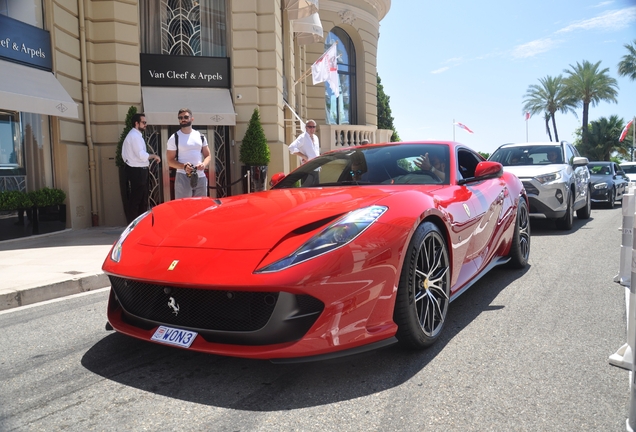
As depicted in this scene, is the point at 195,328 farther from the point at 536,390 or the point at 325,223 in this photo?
the point at 536,390

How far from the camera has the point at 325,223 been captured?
112 inches

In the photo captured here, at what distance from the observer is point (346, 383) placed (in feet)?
8.79

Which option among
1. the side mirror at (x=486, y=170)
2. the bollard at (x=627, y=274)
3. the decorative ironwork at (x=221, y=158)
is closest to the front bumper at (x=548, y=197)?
the bollard at (x=627, y=274)

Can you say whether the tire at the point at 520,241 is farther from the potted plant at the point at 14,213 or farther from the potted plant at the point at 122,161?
the potted plant at the point at 122,161

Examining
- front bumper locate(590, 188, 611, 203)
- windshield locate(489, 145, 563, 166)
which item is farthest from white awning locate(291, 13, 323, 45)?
front bumper locate(590, 188, 611, 203)

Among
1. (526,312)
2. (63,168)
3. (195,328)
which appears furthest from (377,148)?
(63,168)

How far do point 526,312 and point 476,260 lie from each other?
1.66ft

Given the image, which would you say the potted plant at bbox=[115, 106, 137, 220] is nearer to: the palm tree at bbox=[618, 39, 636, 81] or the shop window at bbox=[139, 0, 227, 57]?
the shop window at bbox=[139, 0, 227, 57]

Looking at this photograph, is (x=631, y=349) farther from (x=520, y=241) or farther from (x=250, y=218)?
(x=520, y=241)

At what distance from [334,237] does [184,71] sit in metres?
10.6

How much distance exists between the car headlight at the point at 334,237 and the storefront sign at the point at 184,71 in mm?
10353

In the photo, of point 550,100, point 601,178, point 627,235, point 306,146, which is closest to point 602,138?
point 550,100

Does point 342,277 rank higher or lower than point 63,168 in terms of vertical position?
lower

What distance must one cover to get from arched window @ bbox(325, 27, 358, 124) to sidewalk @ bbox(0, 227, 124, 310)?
45.3 ft
